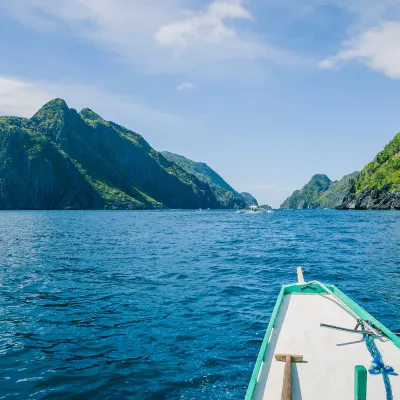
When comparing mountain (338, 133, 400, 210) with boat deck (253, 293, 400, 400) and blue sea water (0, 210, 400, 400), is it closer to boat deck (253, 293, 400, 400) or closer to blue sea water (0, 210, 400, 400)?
blue sea water (0, 210, 400, 400)

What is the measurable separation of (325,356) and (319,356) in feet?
0.47

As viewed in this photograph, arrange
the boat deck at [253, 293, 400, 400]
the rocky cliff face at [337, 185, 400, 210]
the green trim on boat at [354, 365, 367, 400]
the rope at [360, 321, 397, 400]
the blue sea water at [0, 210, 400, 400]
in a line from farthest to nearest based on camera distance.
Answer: the rocky cliff face at [337, 185, 400, 210]
the blue sea water at [0, 210, 400, 400]
the boat deck at [253, 293, 400, 400]
the rope at [360, 321, 397, 400]
the green trim on boat at [354, 365, 367, 400]

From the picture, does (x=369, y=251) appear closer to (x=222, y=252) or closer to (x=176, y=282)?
(x=222, y=252)

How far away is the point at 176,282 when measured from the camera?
21.0 m

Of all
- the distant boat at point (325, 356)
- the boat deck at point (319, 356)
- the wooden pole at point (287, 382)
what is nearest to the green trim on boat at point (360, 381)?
the distant boat at point (325, 356)

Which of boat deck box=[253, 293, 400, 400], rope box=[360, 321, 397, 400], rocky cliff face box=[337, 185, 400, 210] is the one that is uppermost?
rocky cliff face box=[337, 185, 400, 210]

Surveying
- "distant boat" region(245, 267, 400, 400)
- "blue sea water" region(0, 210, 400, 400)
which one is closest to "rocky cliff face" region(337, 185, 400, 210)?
"blue sea water" region(0, 210, 400, 400)

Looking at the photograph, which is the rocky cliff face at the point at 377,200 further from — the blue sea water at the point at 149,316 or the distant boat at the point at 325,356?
the distant boat at the point at 325,356

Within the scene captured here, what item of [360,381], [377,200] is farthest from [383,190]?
[360,381]

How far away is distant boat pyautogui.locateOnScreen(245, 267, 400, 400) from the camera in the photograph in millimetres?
6863

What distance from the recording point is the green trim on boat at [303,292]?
23.6 ft

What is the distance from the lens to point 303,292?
1419 centimetres

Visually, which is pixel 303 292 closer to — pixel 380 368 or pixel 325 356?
pixel 325 356

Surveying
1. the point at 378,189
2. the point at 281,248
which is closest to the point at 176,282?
the point at 281,248
